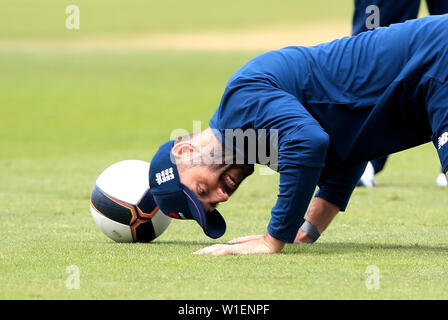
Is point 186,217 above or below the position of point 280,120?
below

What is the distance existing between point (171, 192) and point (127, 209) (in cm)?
63

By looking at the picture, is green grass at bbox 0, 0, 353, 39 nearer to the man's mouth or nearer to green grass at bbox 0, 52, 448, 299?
green grass at bbox 0, 52, 448, 299

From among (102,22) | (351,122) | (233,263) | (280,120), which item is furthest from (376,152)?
(102,22)

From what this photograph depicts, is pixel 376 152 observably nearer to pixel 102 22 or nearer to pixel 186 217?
pixel 186 217

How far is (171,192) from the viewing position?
4949mm

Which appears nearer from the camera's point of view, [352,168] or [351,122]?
[351,122]

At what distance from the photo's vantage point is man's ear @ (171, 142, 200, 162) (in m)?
4.95

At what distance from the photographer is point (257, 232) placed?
627 centimetres

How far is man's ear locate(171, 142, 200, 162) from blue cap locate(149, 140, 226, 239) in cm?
4

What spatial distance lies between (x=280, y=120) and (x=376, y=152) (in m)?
0.76
